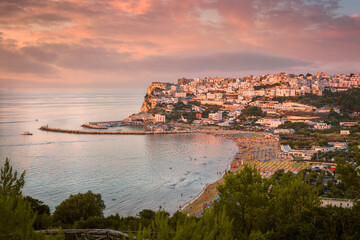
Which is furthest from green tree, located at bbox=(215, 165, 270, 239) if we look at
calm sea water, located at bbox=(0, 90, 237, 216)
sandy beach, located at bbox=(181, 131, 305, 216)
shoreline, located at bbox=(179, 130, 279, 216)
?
calm sea water, located at bbox=(0, 90, 237, 216)

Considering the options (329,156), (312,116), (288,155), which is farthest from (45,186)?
(312,116)

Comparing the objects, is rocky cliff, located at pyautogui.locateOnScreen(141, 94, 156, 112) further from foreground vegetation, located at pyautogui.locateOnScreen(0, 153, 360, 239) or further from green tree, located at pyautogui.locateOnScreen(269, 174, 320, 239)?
green tree, located at pyautogui.locateOnScreen(269, 174, 320, 239)

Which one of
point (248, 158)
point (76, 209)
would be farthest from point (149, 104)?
point (76, 209)

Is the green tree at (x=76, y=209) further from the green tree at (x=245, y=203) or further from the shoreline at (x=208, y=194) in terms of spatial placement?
the green tree at (x=245, y=203)

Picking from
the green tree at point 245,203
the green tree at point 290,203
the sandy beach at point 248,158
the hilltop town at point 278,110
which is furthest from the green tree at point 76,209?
the hilltop town at point 278,110

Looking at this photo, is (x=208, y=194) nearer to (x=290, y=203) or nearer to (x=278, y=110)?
(x=290, y=203)

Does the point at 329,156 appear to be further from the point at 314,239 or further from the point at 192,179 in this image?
the point at 314,239
